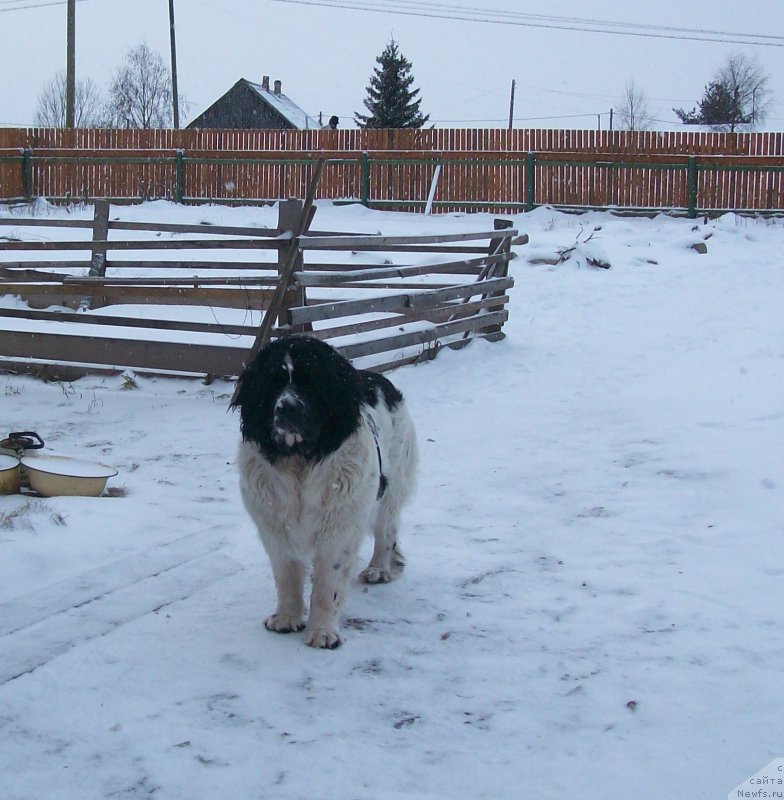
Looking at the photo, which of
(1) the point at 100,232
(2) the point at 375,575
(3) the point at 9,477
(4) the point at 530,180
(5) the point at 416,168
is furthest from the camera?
(5) the point at 416,168

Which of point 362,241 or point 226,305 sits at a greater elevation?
point 362,241

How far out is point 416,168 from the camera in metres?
22.8

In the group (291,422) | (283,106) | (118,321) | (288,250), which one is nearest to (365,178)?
(118,321)

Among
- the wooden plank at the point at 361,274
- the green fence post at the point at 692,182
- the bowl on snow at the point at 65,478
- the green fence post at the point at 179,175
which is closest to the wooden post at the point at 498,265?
the wooden plank at the point at 361,274

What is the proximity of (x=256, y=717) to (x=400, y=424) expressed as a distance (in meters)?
2.03

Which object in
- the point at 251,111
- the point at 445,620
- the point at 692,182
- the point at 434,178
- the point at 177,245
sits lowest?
the point at 445,620

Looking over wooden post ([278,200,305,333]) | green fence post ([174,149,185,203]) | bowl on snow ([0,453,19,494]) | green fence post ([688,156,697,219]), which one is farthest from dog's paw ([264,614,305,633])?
A: green fence post ([174,149,185,203])

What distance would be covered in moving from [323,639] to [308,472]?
0.71 m

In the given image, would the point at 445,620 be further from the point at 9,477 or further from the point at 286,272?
the point at 286,272

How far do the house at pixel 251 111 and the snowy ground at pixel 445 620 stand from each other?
46.0m

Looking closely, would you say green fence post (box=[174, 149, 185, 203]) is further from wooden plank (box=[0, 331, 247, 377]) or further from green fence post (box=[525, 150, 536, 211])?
wooden plank (box=[0, 331, 247, 377])

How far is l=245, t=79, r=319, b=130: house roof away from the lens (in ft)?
170

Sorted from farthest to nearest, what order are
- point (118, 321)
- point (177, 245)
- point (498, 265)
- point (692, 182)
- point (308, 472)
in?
point (692, 182)
point (498, 265)
point (118, 321)
point (177, 245)
point (308, 472)

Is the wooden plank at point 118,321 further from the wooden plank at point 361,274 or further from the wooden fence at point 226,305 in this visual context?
the wooden plank at point 361,274
